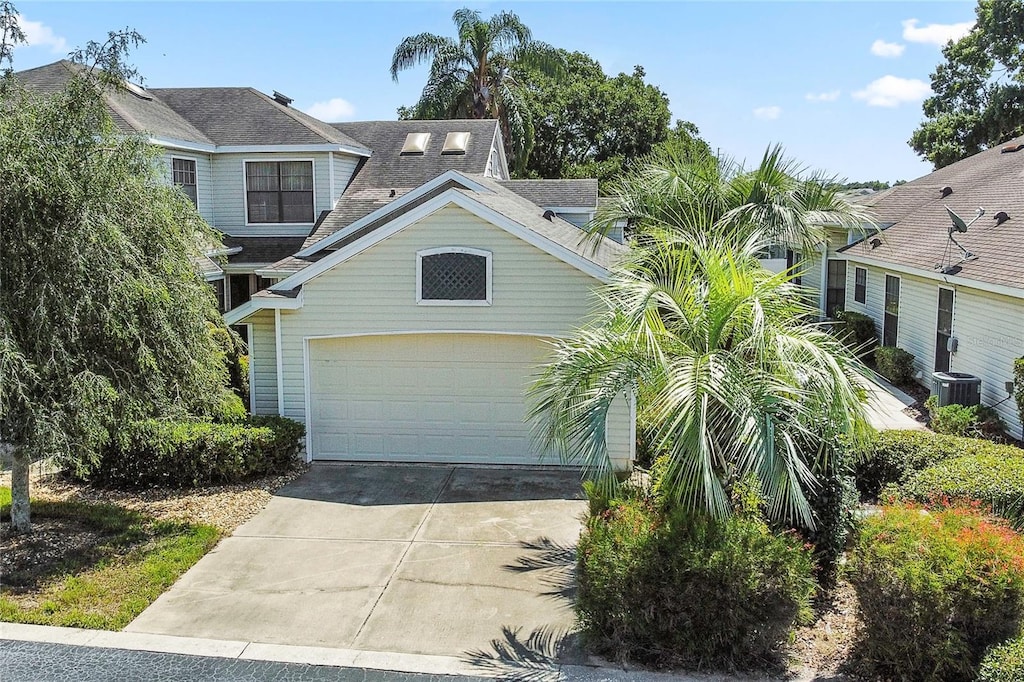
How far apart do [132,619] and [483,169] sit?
15930mm

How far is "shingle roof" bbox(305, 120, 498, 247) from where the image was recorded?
18.3 m

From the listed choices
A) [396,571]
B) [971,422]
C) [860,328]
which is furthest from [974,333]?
[396,571]

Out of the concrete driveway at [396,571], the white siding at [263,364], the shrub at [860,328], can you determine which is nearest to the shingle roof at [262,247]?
the white siding at [263,364]

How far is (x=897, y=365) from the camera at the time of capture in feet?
59.5

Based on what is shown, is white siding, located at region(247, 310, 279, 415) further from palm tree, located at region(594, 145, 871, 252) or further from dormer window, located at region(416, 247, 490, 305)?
palm tree, located at region(594, 145, 871, 252)

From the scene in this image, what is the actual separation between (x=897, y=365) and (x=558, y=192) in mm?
8851

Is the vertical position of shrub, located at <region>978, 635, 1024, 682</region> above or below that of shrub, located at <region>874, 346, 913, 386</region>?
below

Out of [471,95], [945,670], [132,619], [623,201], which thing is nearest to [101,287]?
[132,619]

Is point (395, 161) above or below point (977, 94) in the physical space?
below

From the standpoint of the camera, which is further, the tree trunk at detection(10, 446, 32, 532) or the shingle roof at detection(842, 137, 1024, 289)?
the shingle roof at detection(842, 137, 1024, 289)

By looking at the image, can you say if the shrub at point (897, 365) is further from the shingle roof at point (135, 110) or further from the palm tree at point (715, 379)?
the shingle roof at point (135, 110)

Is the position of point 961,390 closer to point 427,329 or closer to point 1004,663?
point 427,329

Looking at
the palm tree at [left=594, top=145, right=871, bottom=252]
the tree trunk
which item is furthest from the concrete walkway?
the tree trunk

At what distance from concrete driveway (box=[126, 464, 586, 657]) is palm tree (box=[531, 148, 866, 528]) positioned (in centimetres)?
200
